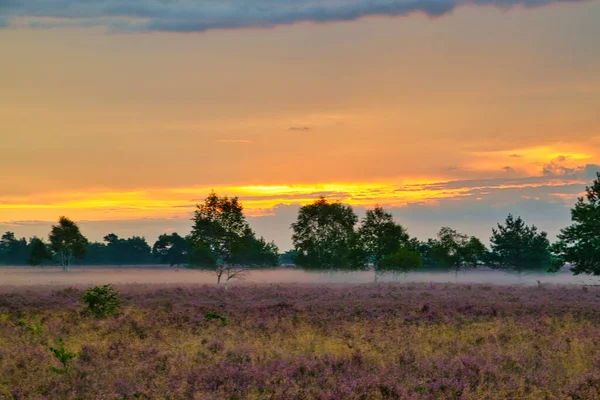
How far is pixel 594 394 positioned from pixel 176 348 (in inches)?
417

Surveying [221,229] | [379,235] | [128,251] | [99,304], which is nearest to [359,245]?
[379,235]

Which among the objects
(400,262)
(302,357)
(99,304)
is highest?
(400,262)

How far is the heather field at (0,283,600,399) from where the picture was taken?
1289 centimetres

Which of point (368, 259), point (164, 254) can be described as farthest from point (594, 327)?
point (164, 254)

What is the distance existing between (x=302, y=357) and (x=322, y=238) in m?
79.6

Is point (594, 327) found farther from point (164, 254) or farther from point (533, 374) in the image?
point (164, 254)

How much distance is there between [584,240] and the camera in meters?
56.8

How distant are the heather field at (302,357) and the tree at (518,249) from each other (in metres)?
67.0

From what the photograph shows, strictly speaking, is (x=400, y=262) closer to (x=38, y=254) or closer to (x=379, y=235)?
(x=379, y=235)

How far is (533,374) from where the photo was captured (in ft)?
46.9

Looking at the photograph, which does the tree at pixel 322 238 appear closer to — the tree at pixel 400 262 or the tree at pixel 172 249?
the tree at pixel 400 262

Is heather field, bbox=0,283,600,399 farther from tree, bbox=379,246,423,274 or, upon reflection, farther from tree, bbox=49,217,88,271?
tree, bbox=49,217,88,271

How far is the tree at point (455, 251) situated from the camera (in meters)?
105

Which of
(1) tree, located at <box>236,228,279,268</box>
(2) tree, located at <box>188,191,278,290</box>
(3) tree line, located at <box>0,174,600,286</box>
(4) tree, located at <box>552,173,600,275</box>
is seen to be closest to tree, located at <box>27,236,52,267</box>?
(3) tree line, located at <box>0,174,600,286</box>
